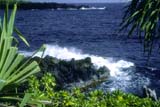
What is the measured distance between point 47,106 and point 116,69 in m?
25.3

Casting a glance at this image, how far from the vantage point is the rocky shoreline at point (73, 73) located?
23938mm

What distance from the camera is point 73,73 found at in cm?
2523

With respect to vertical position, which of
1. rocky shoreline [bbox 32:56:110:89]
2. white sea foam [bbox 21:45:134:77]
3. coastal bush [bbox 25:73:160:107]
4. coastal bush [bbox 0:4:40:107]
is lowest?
white sea foam [bbox 21:45:134:77]

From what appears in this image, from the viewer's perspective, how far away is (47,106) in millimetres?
5855

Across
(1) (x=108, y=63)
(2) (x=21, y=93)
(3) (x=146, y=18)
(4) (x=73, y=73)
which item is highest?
(3) (x=146, y=18)

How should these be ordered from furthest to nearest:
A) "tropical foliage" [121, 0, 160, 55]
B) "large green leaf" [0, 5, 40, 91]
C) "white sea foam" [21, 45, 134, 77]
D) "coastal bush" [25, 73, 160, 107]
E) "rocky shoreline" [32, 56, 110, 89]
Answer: "white sea foam" [21, 45, 134, 77], "rocky shoreline" [32, 56, 110, 89], "tropical foliage" [121, 0, 160, 55], "coastal bush" [25, 73, 160, 107], "large green leaf" [0, 5, 40, 91]

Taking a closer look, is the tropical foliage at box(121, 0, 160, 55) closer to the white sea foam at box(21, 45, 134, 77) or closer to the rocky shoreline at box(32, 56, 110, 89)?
the rocky shoreline at box(32, 56, 110, 89)

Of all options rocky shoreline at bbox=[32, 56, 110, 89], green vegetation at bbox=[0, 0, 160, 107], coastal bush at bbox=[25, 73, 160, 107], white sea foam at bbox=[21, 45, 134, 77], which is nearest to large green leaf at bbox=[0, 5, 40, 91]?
green vegetation at bbox=[0, 0, 160, 107]

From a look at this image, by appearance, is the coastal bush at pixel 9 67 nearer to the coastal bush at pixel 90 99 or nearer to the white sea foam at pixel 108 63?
the coastal bush at pixel 90 99

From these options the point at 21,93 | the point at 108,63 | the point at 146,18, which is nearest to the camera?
the point at 21,93

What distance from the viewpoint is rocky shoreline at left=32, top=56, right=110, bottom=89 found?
23.9m

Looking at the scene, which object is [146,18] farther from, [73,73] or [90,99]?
[73,73]

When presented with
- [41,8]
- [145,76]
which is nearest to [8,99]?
[145,76]

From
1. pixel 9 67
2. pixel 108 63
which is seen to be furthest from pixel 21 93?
pixel 108 63
